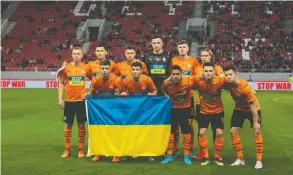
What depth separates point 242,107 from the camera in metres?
7.68

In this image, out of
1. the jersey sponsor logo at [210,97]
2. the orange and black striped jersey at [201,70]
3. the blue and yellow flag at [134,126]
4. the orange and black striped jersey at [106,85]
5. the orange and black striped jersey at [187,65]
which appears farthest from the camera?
the orange and black striped jersey at [187,65]

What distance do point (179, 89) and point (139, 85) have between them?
2.54ft

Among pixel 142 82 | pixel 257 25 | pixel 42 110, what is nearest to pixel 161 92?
pixel 142 82

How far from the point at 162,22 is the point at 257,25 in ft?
30.2

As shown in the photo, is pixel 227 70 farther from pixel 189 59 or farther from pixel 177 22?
pixel 177 22

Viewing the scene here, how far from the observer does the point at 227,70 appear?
729cm

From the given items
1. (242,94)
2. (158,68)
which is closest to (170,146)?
(158,68)

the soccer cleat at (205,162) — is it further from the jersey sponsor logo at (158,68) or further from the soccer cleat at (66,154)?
the soccer cleat at (66,154)

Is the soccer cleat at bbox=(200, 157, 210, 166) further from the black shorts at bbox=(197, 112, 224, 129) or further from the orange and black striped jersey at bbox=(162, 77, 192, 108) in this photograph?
the orange and black striped jersey at bbox=(162, 77, 192, 108)

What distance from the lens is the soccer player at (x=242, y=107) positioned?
730 cm

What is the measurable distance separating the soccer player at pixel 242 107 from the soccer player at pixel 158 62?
4.54 feet

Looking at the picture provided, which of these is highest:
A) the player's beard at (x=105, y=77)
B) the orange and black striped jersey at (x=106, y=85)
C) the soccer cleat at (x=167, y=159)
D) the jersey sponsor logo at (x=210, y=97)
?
the player's beard at (x=105, y=77)

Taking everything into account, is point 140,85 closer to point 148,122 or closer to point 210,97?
point 148,122

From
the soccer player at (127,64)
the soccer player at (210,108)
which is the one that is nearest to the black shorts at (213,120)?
the soccer player at (210,108)
